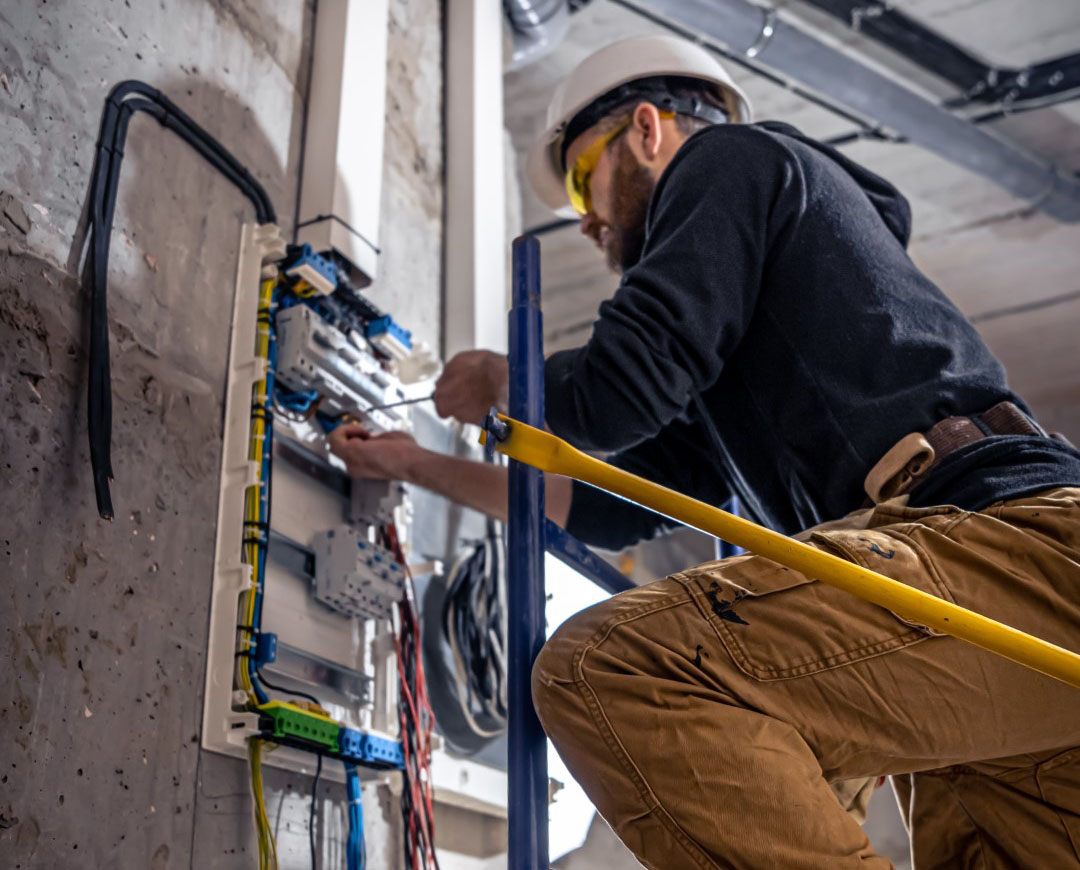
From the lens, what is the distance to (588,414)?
149 centimetres

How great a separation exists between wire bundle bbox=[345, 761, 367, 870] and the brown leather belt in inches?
37.1

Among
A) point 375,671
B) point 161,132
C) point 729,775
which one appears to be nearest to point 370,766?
point 375,671

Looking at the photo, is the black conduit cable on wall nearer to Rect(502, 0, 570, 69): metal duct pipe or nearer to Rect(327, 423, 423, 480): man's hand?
Rect(327, 423, 423, 480): man's hand

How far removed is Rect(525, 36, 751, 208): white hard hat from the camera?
2061 millimetres

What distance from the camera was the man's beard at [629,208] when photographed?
1908 mm

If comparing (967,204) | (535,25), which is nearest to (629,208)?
(535,25)

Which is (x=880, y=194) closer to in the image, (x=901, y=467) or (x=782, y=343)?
(x=782, y=343)

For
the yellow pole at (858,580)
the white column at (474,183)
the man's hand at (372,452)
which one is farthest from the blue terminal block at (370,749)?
the white column at (474,183)

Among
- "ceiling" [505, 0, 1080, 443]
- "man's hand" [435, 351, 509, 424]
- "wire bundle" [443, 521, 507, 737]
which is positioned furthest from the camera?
"ceiling" [505, 0, 1080, 443]

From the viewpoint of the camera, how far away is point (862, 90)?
3.49 m

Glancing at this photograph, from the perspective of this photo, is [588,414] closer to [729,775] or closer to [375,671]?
[729,775]

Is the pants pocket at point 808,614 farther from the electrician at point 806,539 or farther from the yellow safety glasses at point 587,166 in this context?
the yellow safety glasses at point 587,166

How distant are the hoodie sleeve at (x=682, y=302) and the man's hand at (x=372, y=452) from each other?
1.66 ft

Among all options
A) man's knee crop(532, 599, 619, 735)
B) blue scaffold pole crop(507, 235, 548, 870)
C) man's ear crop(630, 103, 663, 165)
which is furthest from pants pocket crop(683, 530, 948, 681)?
man's ear crop(630, 103, 663, 165)
